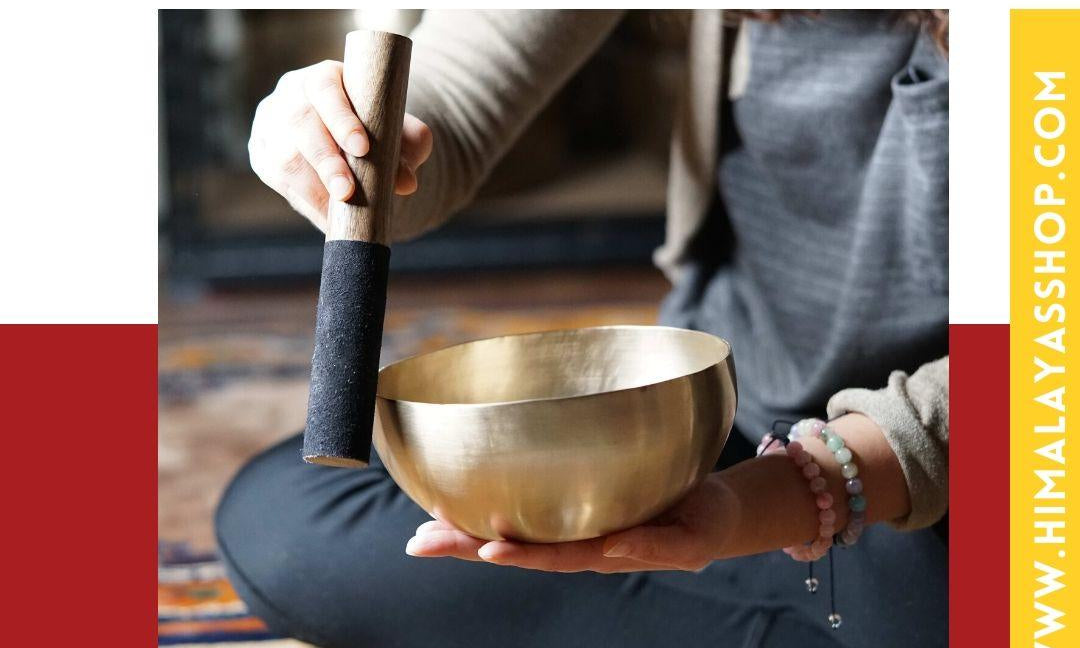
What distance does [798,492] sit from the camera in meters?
0.52

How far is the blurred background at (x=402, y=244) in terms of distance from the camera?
171cm

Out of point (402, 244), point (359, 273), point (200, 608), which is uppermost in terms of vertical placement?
point (402, 244)

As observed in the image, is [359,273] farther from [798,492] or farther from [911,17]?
[911,17]

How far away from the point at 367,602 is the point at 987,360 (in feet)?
1.18

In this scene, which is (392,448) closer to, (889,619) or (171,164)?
(889,619)

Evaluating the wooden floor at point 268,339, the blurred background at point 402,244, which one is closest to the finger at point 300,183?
the wooden floor at point 268,339

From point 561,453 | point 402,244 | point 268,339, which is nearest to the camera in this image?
point 561,453

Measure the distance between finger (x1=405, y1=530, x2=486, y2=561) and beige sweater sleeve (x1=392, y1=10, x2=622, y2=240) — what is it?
233mm

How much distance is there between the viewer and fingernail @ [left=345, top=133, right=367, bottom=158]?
1.38 feet

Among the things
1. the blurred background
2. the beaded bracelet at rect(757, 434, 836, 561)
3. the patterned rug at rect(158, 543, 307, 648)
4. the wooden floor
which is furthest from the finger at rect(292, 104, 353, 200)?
the blurred background

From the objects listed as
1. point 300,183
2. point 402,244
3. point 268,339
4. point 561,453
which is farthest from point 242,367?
point 561,453

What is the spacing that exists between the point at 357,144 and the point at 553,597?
1.05ft
